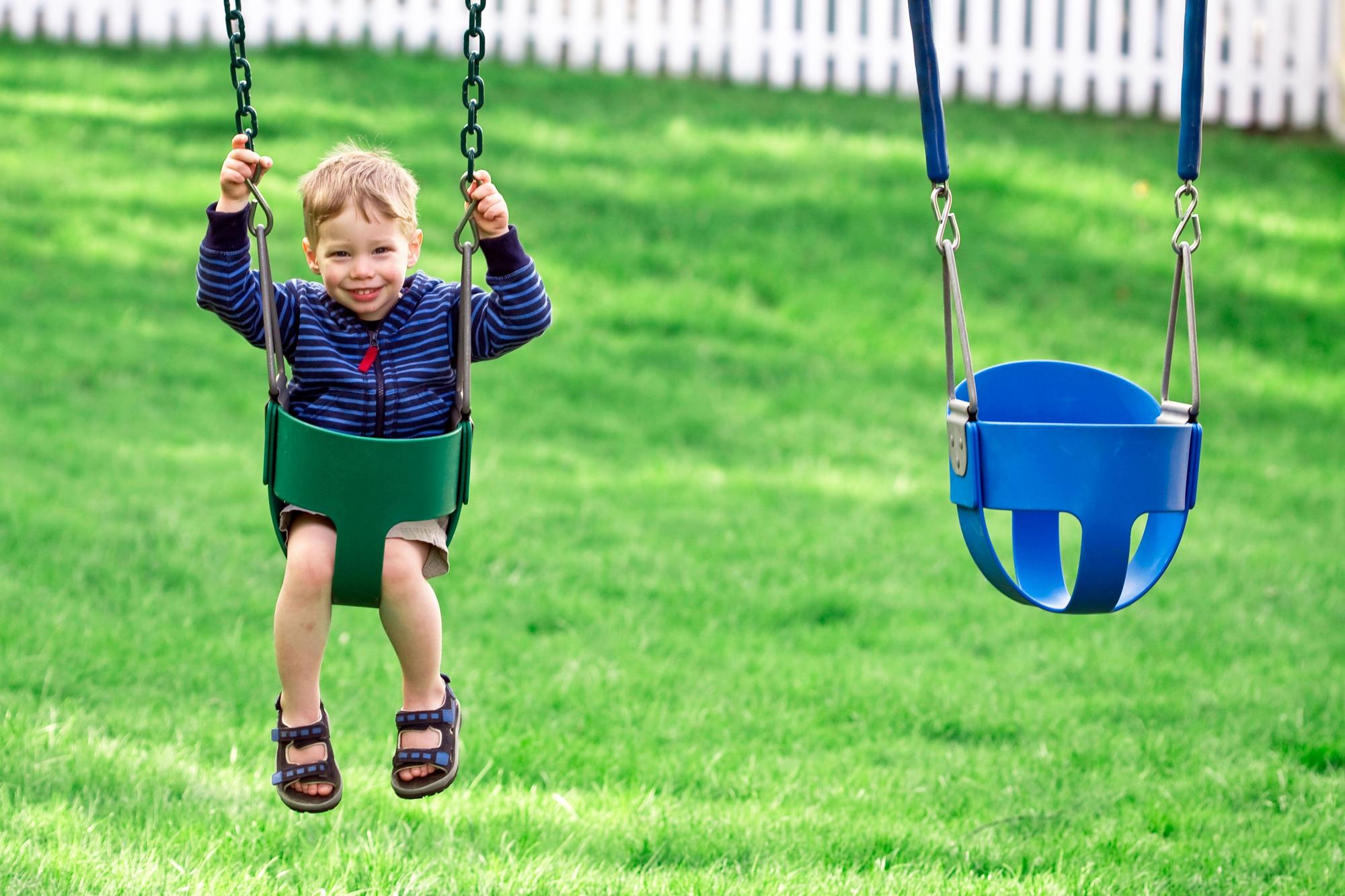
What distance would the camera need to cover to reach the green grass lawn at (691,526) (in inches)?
164

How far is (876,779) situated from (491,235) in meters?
2.22

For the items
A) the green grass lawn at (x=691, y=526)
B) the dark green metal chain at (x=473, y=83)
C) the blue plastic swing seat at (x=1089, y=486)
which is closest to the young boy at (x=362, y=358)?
the dark green metal chain at (x=473, y=83)

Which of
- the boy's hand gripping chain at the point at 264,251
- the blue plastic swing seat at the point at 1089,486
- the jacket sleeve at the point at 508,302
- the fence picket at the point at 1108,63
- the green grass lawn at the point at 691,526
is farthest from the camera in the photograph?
the fence picket at the point at 1108,63

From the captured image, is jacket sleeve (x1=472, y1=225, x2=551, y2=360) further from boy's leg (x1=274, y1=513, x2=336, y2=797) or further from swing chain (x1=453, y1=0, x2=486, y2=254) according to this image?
boy's leg (x1=274, y1=513, x2=336, y2=797)

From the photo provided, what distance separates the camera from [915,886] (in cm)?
385

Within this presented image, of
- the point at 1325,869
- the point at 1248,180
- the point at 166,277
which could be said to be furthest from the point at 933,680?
the point at 1248,180

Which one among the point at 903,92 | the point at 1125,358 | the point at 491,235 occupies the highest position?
the point at 903,92

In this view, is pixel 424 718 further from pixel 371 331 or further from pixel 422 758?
pixel 371 331

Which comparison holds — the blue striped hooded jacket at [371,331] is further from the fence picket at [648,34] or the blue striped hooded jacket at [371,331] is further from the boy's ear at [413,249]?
the fence picket at [648,34]

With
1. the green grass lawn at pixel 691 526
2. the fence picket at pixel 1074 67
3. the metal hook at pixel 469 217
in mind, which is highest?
the fence picket at pixel 1074 67

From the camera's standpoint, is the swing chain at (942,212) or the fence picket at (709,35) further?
the fence picket at (709,35)

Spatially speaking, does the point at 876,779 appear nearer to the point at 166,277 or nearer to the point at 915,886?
the point at 915,886

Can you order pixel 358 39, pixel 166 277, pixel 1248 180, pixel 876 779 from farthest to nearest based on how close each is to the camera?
pixel 358 39 → pixel 1248 180 → pixel 166 277 → pixel 876 779

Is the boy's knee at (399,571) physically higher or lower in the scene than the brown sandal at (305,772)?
higher
